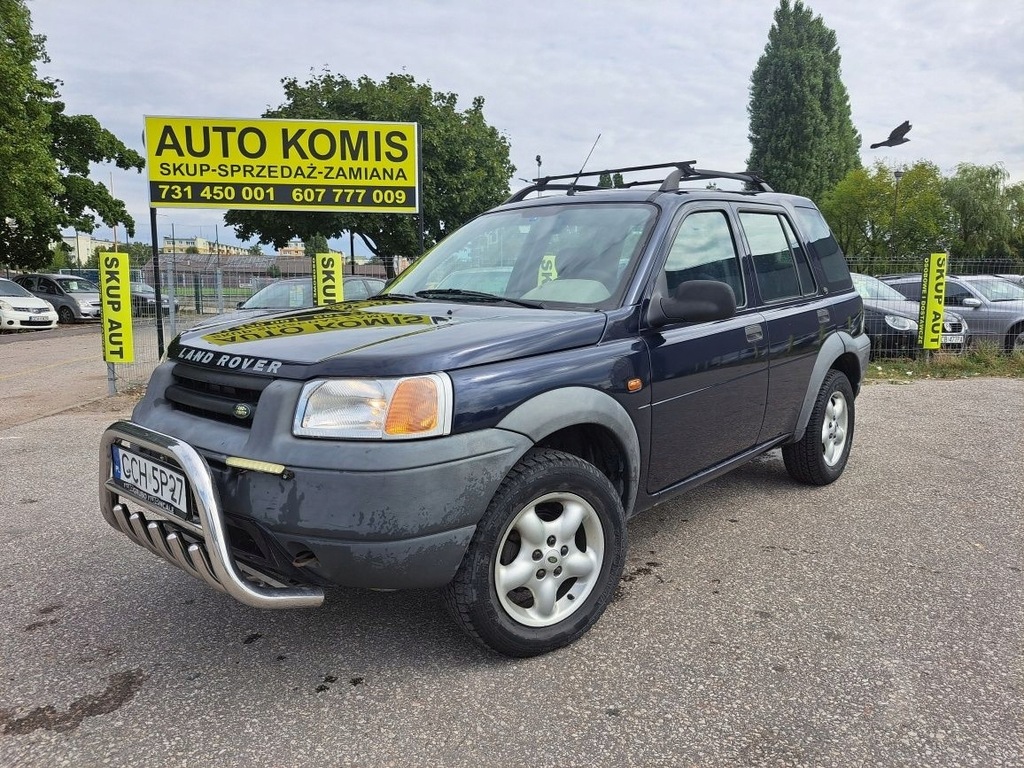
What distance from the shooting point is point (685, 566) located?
367cm

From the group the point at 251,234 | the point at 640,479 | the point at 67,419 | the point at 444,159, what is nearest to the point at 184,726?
the point at 640,479

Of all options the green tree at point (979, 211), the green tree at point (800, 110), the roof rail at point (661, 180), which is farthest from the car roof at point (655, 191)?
Answer: the green tree at point (800, 110)

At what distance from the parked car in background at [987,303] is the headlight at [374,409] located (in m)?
12.0

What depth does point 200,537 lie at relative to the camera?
2.45 meters

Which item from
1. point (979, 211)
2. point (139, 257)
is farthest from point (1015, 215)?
point (139, 257)

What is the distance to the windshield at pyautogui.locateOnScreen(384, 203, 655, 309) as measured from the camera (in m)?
3.27

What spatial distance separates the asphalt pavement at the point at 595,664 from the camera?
231 cm

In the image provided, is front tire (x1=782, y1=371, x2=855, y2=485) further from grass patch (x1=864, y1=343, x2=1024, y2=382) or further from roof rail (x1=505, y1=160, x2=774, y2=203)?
grass patch (x1=864, y1=343, x2=1024, y2=382)

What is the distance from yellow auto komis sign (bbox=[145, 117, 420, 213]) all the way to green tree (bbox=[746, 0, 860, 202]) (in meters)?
46.7

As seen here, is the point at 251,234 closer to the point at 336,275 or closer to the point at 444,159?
the point at 444,159

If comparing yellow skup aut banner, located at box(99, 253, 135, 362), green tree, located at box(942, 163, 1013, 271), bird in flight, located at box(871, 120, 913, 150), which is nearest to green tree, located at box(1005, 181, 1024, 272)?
green tree, located at box(942, 163, 1013, 271)

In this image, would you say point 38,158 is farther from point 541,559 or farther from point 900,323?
point 541,559

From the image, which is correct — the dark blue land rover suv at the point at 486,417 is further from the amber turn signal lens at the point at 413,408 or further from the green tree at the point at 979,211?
the green tree at the point at 979,211

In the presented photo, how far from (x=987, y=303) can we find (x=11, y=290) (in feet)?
74.5
